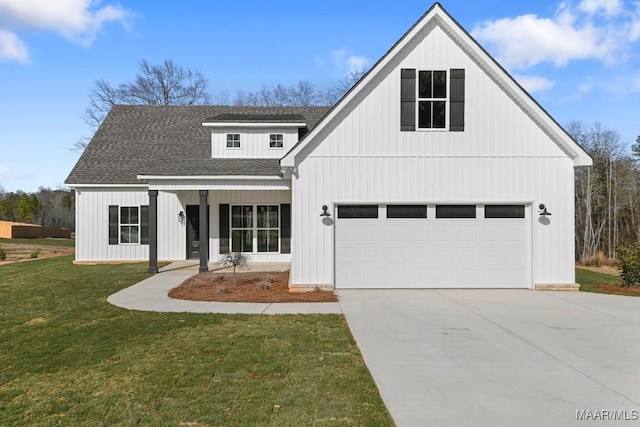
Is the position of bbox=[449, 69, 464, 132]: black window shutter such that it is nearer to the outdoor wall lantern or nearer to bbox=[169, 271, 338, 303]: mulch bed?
the outdoor wall lantern

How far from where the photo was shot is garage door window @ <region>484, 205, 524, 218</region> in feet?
40.9

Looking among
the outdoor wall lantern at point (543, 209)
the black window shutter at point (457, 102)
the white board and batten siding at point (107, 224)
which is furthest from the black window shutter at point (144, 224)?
the outdoor wall lantern at point (543, 209)

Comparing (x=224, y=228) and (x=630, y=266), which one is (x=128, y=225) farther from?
(x=630, y=266)

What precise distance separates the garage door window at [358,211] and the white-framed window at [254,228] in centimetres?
644

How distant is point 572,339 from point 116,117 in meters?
21.6

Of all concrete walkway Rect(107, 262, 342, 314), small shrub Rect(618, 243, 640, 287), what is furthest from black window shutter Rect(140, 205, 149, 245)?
small shrub Rect(618, 243, 640, 287)

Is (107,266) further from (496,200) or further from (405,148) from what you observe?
(496,200)

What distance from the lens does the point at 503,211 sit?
490 inches

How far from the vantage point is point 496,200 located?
12.3 m

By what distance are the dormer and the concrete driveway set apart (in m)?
9.20

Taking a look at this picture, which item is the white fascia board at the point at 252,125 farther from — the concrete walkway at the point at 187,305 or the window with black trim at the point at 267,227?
the concrete walkway at the point at 187,305

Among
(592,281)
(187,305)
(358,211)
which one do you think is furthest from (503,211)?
(187,305)

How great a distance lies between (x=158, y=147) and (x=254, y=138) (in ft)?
16.2

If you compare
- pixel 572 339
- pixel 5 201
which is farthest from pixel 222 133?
pixel 5 201
